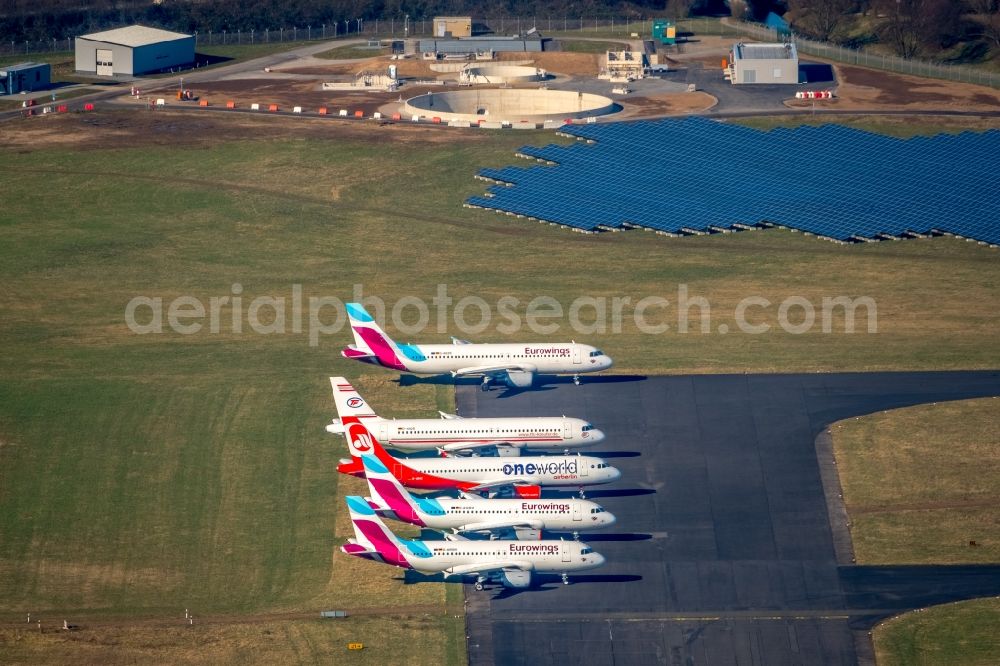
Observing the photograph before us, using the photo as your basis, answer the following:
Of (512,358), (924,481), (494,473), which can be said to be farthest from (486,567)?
(924,481)

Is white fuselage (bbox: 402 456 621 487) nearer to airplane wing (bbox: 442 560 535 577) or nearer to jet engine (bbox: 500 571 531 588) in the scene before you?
airplane wing (bbox: 442 560 535 577)

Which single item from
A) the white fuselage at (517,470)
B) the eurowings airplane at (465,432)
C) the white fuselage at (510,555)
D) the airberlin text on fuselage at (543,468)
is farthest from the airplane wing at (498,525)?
the eurowings airplane at (465,432)

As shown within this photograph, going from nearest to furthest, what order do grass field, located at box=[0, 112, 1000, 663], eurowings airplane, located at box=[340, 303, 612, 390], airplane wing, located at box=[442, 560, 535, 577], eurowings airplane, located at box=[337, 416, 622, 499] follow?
1. airplane wing, located at box=[442, 560, 535, 577]
2. grass field, located at box=[0, 112, 1000, 663]
3. eurowings airplane, located at box=[337, 416, 622, 499]
4. eurowings airplane, located at box=[340, 303, 612, 390]

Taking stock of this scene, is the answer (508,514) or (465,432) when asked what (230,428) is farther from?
(508,514)

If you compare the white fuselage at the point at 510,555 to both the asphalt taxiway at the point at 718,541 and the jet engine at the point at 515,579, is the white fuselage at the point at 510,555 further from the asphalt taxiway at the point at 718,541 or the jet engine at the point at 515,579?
the asphalt taxiway at the point at 718,541

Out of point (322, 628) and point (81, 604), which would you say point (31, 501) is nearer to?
point (81, 604)

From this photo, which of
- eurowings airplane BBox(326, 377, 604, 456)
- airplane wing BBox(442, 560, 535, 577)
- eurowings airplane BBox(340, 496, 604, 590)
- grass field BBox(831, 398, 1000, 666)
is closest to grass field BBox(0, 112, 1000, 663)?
airplane wing BBox(442, 560, 535, 577)
